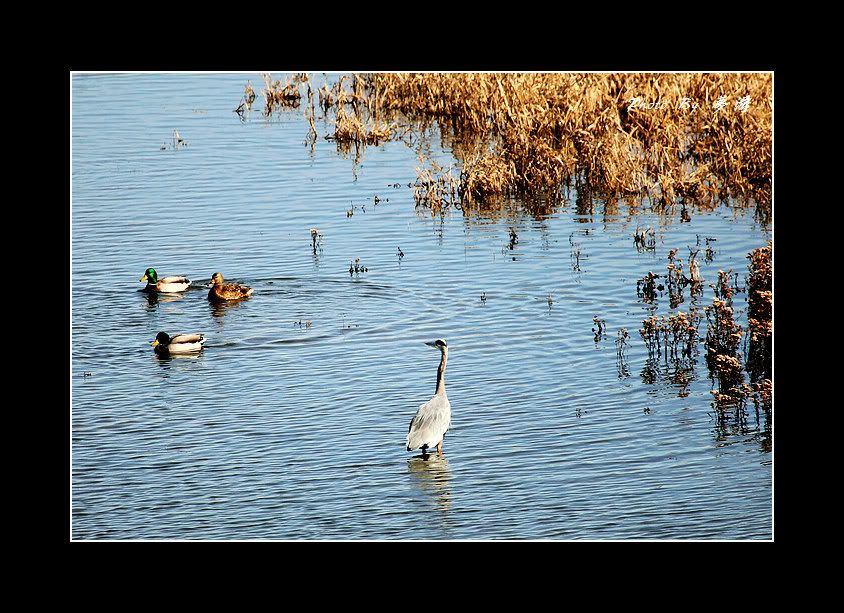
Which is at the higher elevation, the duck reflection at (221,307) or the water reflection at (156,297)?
the water reflection at (156,297)

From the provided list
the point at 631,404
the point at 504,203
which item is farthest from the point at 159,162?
the point at 631,404

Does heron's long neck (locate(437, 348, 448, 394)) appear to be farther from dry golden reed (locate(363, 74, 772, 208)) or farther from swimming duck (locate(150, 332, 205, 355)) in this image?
dry golden reed (locate(363, 74, 772, 208))

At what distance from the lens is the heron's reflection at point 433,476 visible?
9516mm

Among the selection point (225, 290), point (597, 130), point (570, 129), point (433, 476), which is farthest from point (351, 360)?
point (597, 130)

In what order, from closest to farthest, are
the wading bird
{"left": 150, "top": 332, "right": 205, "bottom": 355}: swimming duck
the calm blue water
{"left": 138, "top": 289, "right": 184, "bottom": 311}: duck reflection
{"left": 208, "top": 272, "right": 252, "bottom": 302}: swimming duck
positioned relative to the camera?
1. the calm blue water
2. the wading bird
3. {"left": 150, "top": 332, "right": 205, "bottom": 355}: swimming duck
4. {"left": 138, "top": 289, "right": 184, "bottom": 311}: duck reflection
5. {"left": 208, "top": 272, "right": 252, "bottom": 302}: swimming duck

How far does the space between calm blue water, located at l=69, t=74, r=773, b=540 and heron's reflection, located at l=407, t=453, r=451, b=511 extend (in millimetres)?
17

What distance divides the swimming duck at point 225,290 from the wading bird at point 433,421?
205cm

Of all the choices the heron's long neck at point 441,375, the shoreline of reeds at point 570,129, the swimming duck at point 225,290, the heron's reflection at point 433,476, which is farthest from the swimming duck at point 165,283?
the heron's reflection at point 433,476

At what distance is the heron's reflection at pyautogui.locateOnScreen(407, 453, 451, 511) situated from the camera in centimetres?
952

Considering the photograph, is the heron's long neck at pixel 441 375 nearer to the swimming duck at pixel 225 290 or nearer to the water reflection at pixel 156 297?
the swimming duck at pixel 225 290

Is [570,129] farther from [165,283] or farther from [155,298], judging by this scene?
[155,298]

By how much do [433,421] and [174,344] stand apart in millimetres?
2316

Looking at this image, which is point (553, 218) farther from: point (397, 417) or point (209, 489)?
point (209, 489)

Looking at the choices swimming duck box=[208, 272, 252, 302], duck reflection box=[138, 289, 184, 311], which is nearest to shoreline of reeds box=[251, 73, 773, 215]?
swimming duck box=[208, 272, 252, 302]
